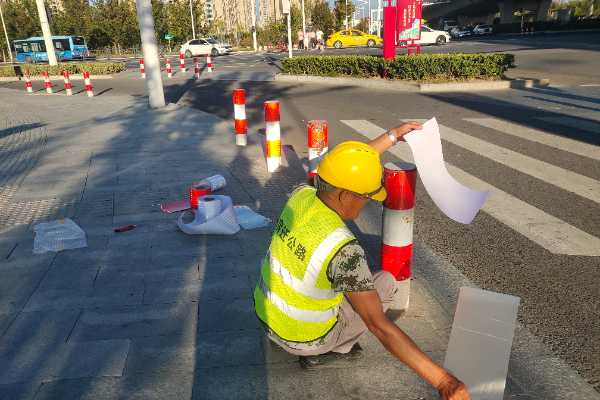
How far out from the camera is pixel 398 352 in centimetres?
192

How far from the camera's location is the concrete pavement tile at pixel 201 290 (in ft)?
11.7

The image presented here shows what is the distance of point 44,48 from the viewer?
45406mm

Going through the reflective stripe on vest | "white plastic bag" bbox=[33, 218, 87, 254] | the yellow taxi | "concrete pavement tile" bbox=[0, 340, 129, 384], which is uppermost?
the yellow taxi

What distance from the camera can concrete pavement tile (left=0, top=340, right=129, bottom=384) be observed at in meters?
2.74

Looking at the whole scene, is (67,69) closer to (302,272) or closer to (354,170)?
(302,272)

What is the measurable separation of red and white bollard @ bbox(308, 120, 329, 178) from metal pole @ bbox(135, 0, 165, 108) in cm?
868

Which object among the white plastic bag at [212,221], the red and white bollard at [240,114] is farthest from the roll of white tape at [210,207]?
the red and white bollard at [240,114]

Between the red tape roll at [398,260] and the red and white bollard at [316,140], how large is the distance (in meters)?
2.49

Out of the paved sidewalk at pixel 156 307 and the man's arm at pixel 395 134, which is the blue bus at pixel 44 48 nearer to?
the paved sidewalk at pixel 156 307

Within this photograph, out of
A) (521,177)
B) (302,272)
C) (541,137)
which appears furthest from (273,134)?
(541,137)

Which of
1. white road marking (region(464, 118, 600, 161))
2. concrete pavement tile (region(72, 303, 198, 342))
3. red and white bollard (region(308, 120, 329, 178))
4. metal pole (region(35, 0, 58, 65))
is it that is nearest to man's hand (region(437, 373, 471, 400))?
concrete pavement tile (region(72, 303, 198, 342))

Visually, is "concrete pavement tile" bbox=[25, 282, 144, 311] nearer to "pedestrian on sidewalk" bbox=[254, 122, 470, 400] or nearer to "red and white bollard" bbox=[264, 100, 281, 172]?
"pedestrian on sidewalk" bbox=[254, 122, 470, 400]

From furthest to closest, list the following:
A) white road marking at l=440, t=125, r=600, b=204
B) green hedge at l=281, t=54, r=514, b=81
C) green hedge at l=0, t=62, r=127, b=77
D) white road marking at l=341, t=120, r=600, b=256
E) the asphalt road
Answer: green hedge at l=0, t=62, r=127, b=77 < green hedge at l=281, t=54, r=514, b=81 < white road marking at l=440, t=125, r=600, b=204 < white road marking at l=341, t=120, r=600, b=256 < the asphalt road

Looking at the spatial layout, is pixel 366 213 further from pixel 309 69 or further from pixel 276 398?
pixel 309 69
